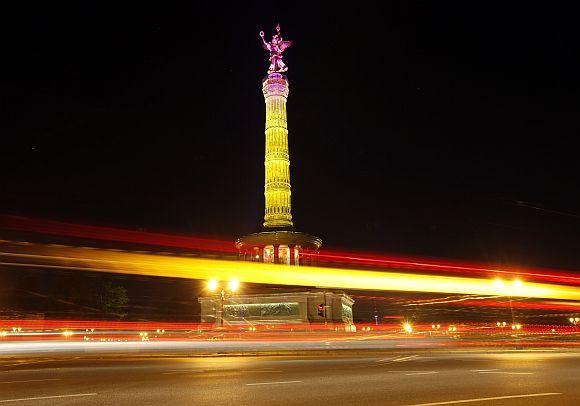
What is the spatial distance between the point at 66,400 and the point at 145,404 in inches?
45.3

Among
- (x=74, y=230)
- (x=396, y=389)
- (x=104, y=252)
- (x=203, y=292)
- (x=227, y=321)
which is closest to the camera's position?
(x=396, y=389)

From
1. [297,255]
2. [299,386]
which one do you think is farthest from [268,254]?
[299,386]

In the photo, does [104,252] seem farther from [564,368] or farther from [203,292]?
[203,292]

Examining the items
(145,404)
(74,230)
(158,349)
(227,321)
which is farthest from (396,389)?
(227,321)

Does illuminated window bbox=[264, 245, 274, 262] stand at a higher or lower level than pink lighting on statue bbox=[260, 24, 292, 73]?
lower

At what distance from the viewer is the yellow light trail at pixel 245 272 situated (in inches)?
731

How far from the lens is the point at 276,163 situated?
4631 cm

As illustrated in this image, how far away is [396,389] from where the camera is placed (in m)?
7.55

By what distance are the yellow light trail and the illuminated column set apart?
66.5 feet

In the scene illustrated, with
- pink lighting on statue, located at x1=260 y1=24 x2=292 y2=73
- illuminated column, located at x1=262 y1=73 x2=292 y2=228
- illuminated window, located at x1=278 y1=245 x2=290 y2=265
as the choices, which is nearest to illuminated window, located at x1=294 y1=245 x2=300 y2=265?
illuminated window, located at x1=278 y1=245 x2=290 y2=265

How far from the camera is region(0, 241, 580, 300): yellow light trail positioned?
18.6 m

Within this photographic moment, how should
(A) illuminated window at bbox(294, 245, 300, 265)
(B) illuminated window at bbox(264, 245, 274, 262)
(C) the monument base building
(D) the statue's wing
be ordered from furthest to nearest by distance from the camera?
(D) the statue's wing, (B) illuminated window at bbox(264, 245, 274, 262), (A) illuminated window at bbox(294, 245, 300, 265), (C) the monument base building

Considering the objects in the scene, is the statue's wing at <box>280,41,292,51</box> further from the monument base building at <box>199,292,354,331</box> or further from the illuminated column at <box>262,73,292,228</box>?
the monument base building at <box>199,292,354,331</box>

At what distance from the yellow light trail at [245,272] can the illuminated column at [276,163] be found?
20.3 m
